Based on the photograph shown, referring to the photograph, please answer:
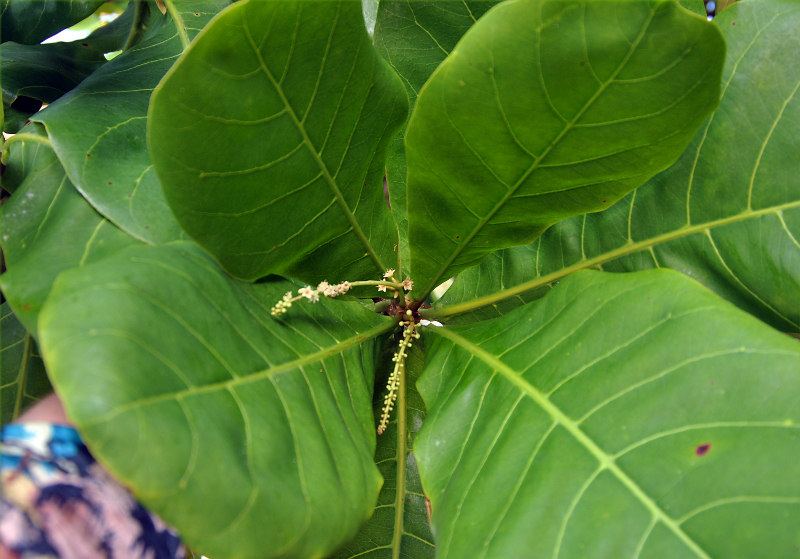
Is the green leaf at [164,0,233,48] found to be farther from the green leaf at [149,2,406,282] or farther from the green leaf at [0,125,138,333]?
the green leaf at [149,2,406,282]

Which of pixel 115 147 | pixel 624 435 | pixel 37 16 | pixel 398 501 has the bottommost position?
pixel 398 501

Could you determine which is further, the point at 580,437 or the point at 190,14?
the point at 190,14

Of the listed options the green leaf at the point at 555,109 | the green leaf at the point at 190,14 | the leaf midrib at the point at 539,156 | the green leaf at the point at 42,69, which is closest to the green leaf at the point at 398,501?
the leaf midrib at the point at 539,156

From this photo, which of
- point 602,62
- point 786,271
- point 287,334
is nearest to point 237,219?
point 287,334

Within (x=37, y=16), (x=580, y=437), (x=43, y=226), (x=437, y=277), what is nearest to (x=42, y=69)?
(x=37, y=16)

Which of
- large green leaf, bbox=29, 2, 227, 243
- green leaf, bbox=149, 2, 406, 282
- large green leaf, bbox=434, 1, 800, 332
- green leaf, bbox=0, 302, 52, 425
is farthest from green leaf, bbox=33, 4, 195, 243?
large green leaf, bbox=434, 1, 800, 332

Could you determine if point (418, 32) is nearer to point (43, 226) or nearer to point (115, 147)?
point (115, 147)

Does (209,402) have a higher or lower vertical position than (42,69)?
lower

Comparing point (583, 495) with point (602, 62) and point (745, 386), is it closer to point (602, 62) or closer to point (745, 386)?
point (745, 386)
